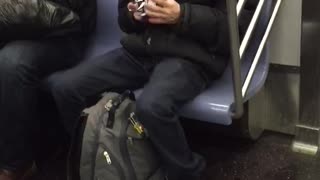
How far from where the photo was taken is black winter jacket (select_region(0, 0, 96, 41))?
179 cm

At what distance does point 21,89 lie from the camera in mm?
1822

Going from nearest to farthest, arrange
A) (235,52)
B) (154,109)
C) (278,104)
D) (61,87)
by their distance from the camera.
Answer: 1. (235,52)
2. (154,109)
3. (61,87)
4. (278,104)

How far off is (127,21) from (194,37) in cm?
28

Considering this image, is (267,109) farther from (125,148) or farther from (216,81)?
(125,148)

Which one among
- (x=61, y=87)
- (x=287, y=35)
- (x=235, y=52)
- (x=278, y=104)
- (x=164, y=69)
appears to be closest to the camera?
(x=235, y=52)

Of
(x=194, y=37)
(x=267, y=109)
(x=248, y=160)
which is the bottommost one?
(x=248, y=160)

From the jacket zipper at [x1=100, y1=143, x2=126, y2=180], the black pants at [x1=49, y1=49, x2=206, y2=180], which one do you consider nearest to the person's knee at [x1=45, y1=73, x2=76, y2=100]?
the black pants at [x1=49, y1=49, x2=206, y2=180]

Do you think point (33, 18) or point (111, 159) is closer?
point (111, 159)

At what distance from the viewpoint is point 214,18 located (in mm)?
1641

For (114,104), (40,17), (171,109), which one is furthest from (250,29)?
(40,17)

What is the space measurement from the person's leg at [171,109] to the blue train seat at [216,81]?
0.05m

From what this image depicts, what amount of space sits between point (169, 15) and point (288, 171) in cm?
79

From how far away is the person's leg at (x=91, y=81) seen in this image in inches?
70.4

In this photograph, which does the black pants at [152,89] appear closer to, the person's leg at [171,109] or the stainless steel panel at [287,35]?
the person's leg at [171,109]
